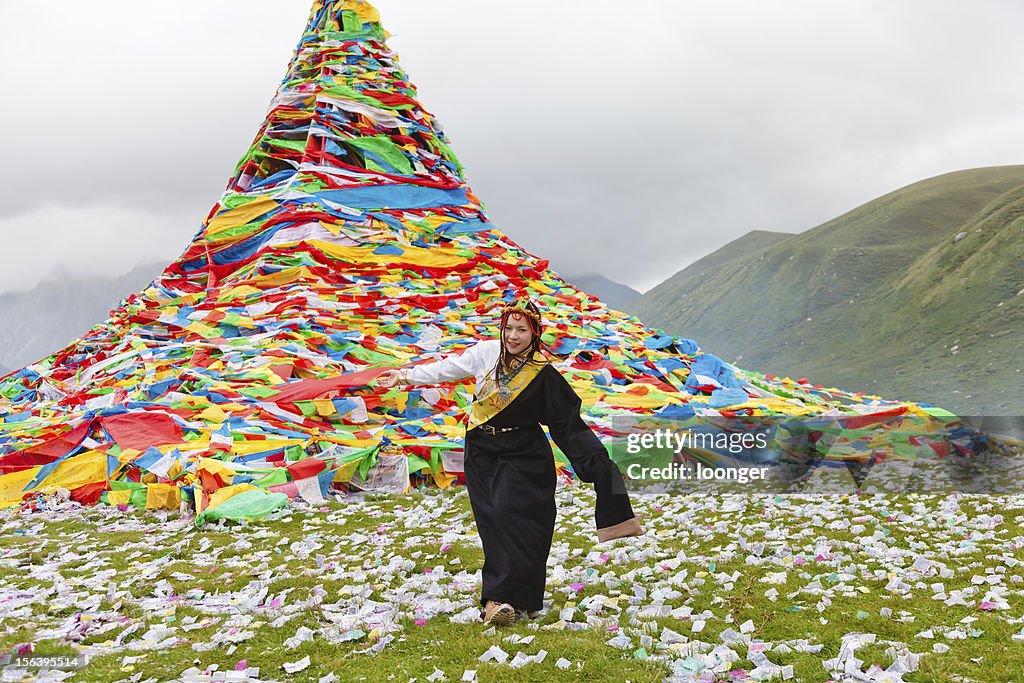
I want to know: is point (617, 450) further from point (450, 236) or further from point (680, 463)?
point (450, 236)

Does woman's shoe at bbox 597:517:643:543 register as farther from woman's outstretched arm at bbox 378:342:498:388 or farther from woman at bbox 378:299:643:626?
woman's outstretched arm at bbox 378:342:498:388

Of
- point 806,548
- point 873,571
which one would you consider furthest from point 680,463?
point 873,571

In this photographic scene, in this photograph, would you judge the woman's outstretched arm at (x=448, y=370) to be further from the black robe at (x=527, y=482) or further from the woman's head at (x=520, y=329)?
the black robe at (x=527, y=482)

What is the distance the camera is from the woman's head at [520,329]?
19.3 ft

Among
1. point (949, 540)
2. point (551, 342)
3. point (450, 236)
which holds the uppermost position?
point (450, 236)

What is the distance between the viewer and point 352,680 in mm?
4465

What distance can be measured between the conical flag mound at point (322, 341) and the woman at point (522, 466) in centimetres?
554

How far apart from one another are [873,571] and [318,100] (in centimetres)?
2795

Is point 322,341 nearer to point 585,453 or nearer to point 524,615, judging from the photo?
point 585,453

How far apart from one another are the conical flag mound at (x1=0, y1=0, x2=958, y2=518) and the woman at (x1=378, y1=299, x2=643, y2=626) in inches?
218

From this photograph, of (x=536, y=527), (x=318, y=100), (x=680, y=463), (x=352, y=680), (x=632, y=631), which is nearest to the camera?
(x=352, y=680)

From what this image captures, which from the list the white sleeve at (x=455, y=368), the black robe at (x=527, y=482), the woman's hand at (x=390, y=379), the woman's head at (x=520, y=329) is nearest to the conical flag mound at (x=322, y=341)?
the woman's hand at (x=390, y=379)

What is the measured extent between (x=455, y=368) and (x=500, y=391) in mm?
929

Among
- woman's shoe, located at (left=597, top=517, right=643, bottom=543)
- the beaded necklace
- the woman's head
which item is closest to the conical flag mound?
the beaded necklace
